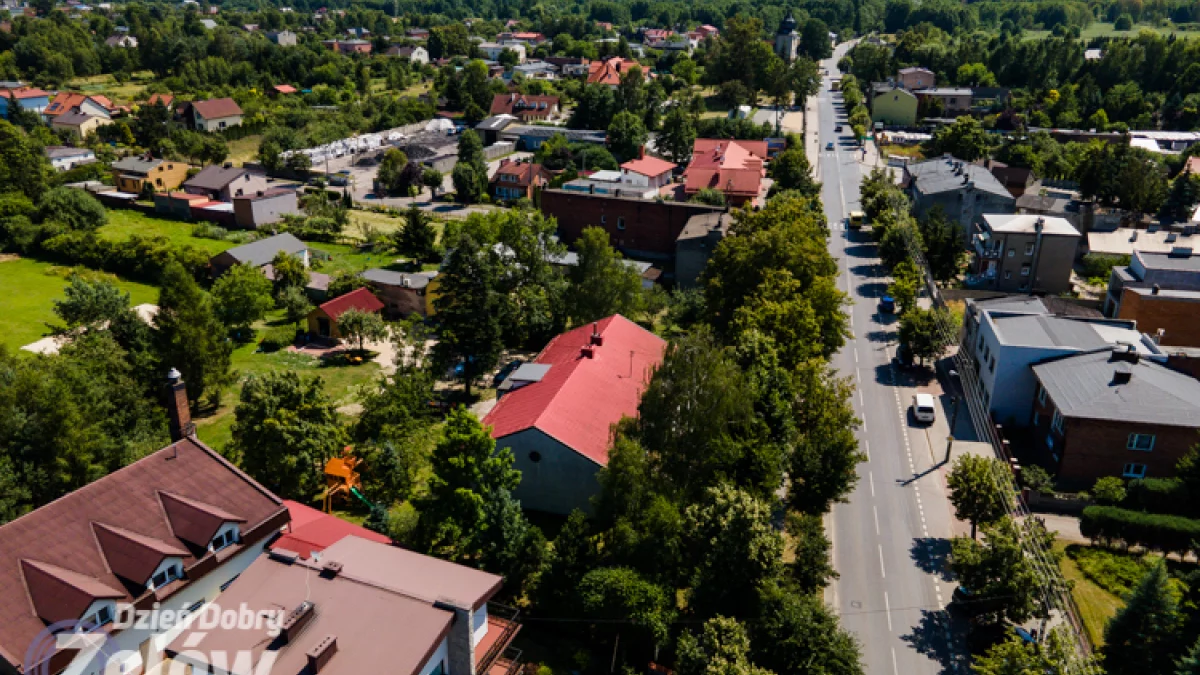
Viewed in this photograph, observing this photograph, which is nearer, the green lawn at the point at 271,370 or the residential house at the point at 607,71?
the green lawn at the point at 271,370

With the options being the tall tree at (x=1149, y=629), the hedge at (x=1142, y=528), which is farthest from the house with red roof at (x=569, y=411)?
the hedge at (x=1142, y=528)

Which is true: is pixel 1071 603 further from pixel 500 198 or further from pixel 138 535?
pixel 500 198

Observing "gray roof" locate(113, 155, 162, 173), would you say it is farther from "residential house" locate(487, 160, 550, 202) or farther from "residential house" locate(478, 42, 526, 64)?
"residential house" locate(478, 42, 526, 64)

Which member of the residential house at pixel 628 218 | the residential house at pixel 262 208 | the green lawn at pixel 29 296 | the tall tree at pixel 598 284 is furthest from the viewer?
the residential house at pixel 262 208

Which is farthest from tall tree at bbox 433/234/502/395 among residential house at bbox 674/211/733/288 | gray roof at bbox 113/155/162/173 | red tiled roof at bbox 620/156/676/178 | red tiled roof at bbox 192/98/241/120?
red tiled roof at bbox 192/98/241/120

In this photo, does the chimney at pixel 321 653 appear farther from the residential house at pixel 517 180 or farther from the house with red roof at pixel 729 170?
the residential house at pixel 517 180
